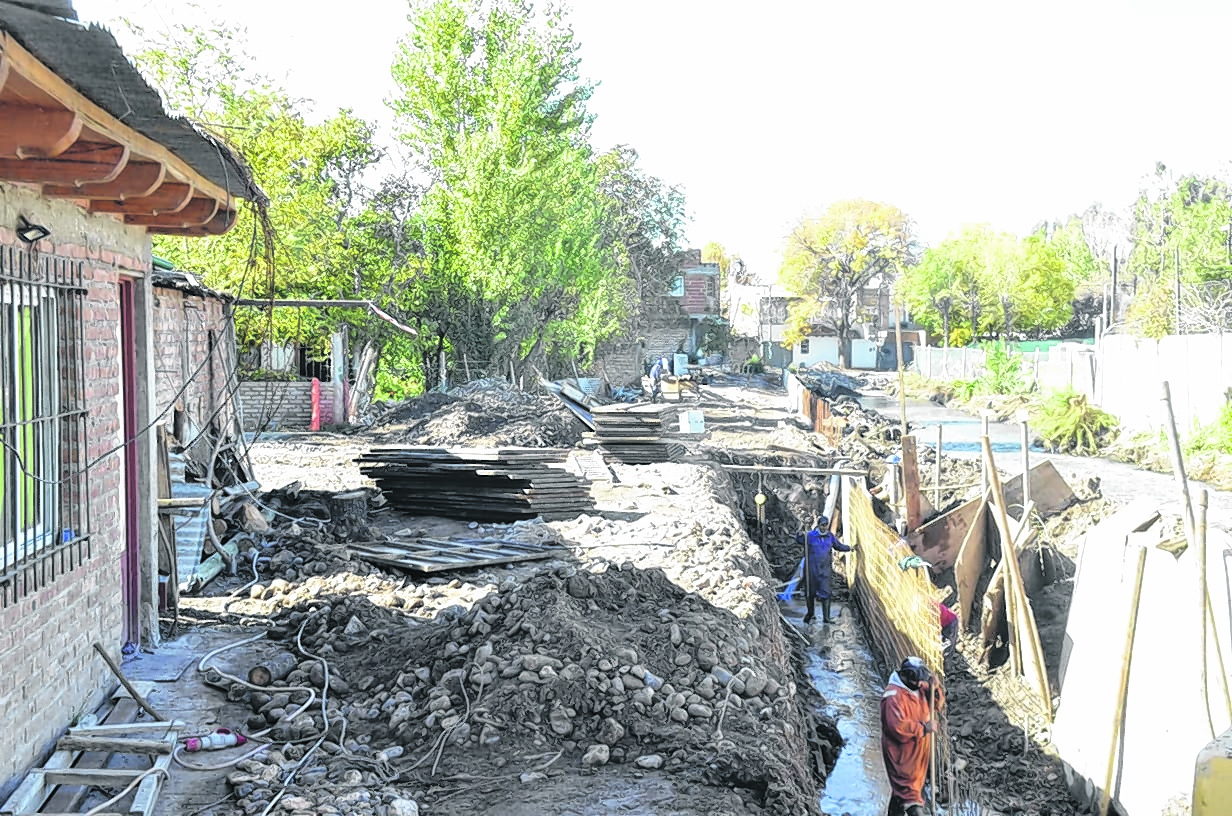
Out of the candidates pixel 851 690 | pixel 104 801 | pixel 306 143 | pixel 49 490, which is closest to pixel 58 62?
pixel 49 490

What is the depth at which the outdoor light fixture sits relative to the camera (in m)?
5.75

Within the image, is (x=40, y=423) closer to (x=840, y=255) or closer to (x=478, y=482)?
(x=478, y=482)

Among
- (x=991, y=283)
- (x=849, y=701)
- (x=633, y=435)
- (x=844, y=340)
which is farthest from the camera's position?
(x=844, y=340)

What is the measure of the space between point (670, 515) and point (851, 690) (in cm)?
396

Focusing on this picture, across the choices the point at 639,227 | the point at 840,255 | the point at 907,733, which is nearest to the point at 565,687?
the point at 907,733

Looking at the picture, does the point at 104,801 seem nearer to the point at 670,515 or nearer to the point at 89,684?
the point at 89,684

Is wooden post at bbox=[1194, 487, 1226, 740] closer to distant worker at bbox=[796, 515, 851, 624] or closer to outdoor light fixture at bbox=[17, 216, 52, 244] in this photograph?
outdoor light fixture at bbox=[17, 216, 52, 244]

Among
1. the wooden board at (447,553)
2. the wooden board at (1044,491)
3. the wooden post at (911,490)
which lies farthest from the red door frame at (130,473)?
the wooden board at (1044,491)

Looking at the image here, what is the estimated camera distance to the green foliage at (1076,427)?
92.7ft

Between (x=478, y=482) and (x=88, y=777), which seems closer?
(x=88, y=777)

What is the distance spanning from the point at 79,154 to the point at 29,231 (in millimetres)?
605

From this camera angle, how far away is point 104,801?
570 cm

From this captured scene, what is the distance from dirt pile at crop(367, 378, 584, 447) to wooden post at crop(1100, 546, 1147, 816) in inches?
561

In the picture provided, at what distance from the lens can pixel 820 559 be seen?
14023 millimetres
